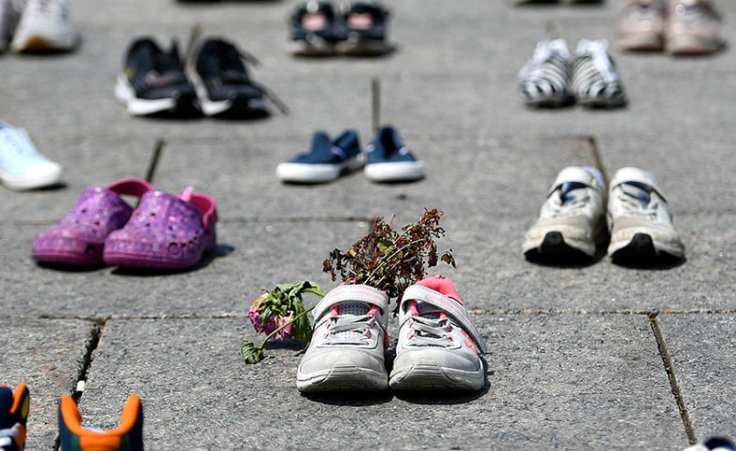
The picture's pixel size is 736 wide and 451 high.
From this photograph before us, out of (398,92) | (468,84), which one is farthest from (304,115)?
(468,84)

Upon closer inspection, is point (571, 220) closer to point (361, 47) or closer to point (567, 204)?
point (567, 204)

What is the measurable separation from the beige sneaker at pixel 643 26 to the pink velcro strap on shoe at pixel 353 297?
11.6ft

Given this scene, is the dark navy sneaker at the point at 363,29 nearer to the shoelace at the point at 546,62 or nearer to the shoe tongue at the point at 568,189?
the shoelace at the point at 546,62

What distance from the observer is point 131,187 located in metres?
3.62

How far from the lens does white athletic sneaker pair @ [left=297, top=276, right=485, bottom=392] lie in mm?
2547

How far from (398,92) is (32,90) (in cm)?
193

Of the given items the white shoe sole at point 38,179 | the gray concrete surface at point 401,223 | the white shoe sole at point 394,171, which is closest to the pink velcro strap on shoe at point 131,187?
the gray concrete surface at point 401,223

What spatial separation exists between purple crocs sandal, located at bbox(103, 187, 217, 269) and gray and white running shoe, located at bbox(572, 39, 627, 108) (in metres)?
2.23

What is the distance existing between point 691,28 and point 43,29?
3.61 m

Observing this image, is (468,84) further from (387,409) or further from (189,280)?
(387,409)

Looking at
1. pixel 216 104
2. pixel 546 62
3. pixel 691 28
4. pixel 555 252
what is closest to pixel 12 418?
pixel 555 252

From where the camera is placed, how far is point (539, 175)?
4.26 meters

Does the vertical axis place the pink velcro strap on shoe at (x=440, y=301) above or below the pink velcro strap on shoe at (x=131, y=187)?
below

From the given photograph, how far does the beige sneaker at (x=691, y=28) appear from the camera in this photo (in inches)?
222
